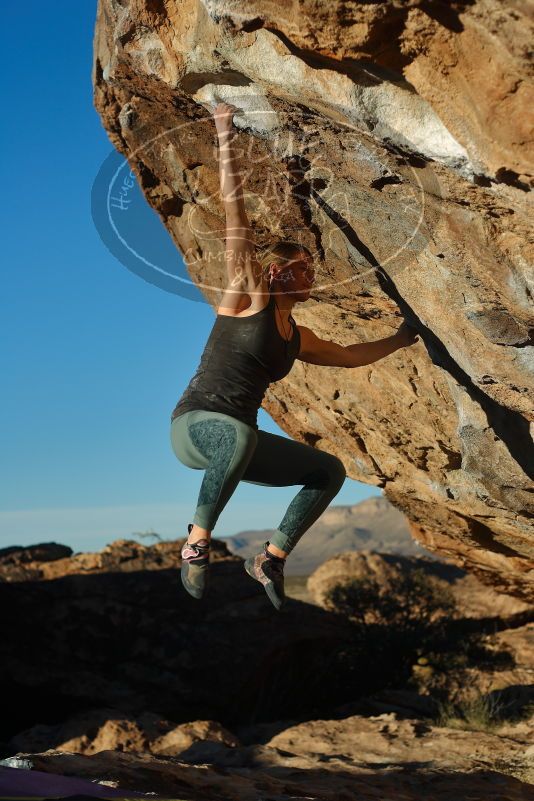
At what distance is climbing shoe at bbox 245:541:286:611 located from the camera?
16.5ft

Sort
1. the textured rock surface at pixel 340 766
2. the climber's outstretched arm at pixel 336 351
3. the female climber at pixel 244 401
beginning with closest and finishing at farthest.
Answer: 1. the female climber at pixel 244 401
2. the climber's outstretched arm at pixel 336 351
3. the textured rock surface at pixel 340 766

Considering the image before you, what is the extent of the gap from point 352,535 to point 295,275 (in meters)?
87.9

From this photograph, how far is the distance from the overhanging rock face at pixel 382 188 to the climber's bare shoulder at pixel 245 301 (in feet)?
3.00

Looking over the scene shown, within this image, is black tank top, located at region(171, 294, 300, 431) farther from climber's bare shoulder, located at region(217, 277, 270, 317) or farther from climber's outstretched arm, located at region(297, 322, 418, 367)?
climber's outstretched arm, located at region(297, 322, 418, 367)

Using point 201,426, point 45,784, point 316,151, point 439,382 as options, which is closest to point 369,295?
point 439,382

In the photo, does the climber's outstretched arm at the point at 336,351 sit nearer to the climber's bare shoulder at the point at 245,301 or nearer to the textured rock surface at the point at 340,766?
the climber's bare shoulder at the point at 245,301

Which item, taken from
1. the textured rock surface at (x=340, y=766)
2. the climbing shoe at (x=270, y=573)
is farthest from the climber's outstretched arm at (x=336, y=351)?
the textured rock surface at (x=340, y=766)

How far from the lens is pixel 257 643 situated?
40.0 feet

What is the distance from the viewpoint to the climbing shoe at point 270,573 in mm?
5020

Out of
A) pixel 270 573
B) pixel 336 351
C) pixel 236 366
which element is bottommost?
pixel 270 573

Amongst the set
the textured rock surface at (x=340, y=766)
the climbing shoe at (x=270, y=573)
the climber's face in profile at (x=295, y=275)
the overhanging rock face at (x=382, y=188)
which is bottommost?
the textured rock surface at (x=340, y=766)

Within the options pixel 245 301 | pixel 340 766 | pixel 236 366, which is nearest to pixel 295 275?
pixel 245 301

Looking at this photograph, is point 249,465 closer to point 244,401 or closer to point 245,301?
point 244,401

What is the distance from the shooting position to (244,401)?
475 centimetres
